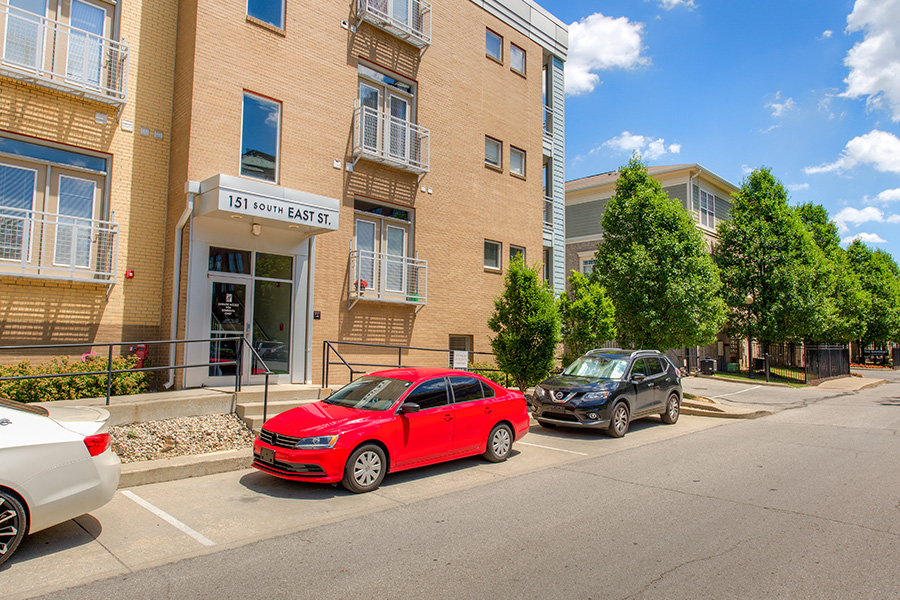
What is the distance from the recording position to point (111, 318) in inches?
424

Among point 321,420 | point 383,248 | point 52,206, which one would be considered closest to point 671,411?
point 383,248

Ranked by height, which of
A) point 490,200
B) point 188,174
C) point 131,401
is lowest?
point 131,401

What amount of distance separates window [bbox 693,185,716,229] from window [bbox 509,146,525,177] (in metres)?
15.9

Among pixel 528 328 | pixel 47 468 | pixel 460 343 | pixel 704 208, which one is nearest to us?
pixel 47 468

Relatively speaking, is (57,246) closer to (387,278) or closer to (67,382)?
(67,382)

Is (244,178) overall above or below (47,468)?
above

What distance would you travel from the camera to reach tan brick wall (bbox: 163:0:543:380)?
38.5 ft

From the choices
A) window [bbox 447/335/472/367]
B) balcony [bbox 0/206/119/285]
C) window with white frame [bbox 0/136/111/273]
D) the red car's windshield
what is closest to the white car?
the red car's windshield

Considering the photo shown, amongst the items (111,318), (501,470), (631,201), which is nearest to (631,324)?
(631,201)

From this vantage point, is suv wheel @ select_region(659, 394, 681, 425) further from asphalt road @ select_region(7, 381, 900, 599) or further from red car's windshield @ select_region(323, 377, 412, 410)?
red car's windshield @ select_region(323, 377, 412, 410)

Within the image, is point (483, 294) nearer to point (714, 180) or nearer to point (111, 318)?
point (111, 318)

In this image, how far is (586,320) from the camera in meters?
15.7

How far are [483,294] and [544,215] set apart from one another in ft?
17.8

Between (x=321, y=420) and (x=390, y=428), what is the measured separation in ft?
2.98
